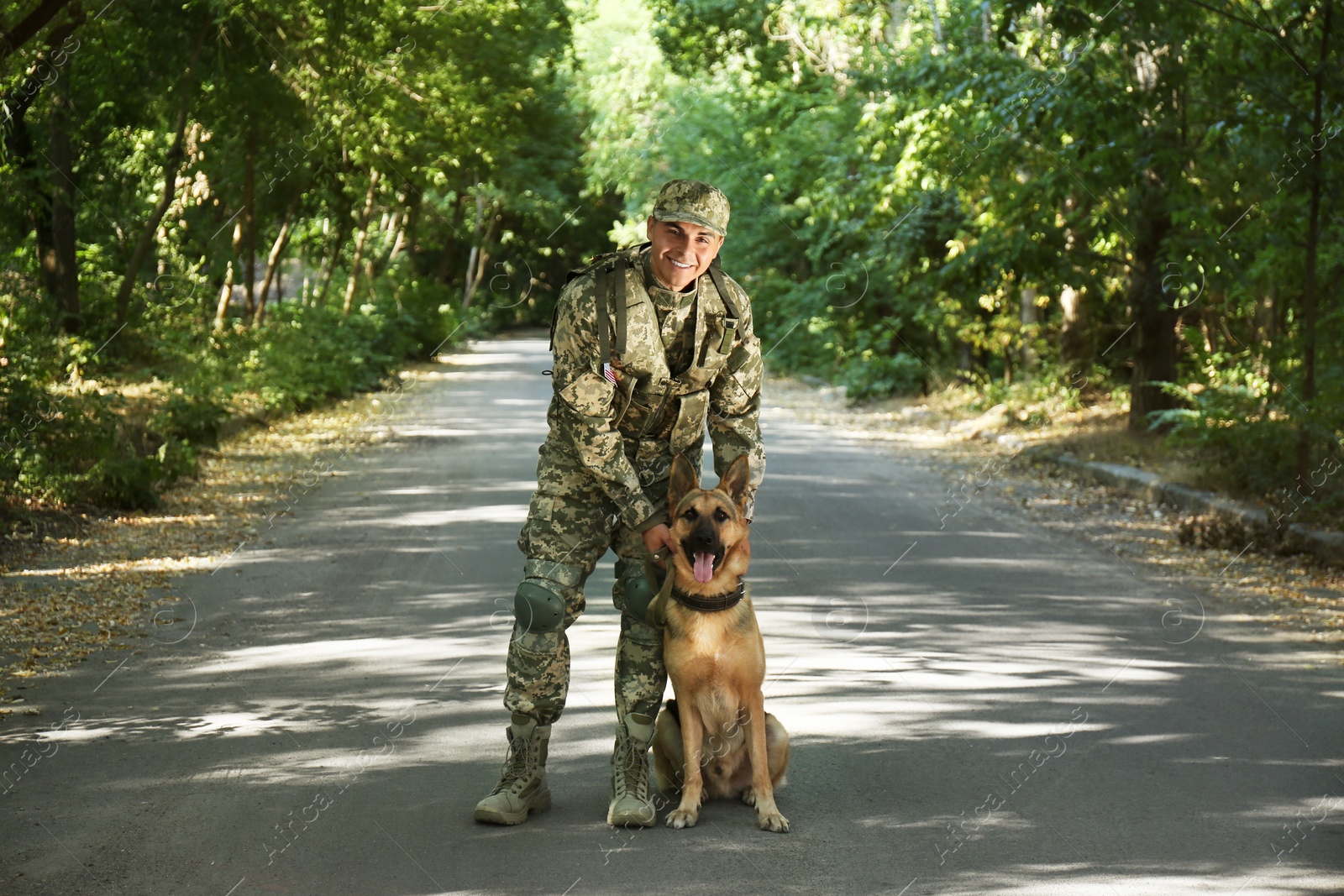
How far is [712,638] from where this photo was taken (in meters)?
4.60

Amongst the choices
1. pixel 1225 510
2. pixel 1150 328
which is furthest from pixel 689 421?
pixel 1150 328

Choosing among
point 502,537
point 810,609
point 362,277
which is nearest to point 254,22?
point 502,537

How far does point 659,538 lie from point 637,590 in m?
0.24

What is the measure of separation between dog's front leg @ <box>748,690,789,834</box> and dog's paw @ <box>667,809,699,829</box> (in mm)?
220

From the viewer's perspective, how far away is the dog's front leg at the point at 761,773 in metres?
4.64

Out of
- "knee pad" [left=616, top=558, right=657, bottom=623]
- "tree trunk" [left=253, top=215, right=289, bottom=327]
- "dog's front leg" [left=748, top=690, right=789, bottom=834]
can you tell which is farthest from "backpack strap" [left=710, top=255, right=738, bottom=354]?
"tree trunk" [left=253, top=215, right=289, bottom=327]

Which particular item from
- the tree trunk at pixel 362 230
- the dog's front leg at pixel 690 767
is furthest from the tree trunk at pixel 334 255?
the dog's front leg at pixel 690 767

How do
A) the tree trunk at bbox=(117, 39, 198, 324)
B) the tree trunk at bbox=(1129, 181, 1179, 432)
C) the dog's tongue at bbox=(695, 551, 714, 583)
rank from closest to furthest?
1. the dog's tongue at bbox=(695, 551, 714, 583)
2. the tree trunk at bbox=(1129, 181, 1179, 432)
3. the tree trunk at bbox=(117, 39, 198, 324)

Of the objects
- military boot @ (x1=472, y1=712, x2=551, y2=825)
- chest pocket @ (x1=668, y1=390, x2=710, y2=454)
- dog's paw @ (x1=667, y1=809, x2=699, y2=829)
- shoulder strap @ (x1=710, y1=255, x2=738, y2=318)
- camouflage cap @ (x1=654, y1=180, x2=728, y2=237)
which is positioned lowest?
dog's paw @ (x1=667, y1=809, x2=699, y2=829)

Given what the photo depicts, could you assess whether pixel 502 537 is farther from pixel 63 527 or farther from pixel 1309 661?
pixel 1309 661

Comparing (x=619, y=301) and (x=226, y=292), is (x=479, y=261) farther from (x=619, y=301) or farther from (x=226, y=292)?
(x=619, y=301)

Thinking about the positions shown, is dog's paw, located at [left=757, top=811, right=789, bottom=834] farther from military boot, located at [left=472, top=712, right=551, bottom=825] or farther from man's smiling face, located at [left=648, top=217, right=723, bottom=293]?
man's smiling face, located at [left=648, top=217, right=723, bottom=293]

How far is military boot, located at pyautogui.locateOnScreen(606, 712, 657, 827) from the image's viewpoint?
4656 millimetres

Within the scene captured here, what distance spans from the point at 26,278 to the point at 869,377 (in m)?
14.2
